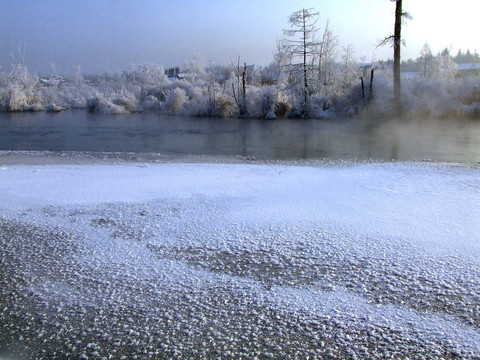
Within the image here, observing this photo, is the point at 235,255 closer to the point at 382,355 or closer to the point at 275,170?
the point at 382,355

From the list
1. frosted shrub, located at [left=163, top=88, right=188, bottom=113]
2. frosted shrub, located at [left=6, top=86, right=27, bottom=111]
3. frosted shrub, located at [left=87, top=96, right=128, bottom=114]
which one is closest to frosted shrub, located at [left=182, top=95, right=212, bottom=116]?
frosted shrub, located at [left=163, top=88, right=188, bottom=113]

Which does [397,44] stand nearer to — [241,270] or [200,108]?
[200,108]

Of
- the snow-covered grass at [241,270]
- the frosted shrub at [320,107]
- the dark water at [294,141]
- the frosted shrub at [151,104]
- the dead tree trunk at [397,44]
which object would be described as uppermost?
the dead tree trunk at [397,44]

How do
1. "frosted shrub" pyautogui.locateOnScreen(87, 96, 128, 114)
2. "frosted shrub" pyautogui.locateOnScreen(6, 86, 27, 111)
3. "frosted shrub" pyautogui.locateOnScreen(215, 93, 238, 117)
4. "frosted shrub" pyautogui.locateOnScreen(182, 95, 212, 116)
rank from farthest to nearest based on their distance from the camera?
"frosted shrub" pyautogui.locateOnScreen(6, 86, 27, 111)
"frosted shrub" pyautogui.locateOnScreen(87, 96, 128, 114)
"frosted shrub" pyautogui.locateOnScreen(182, 95, 212, 116)
"frosted shrub" pyautogui.locateOnScreen(215, 93, 238, 117)

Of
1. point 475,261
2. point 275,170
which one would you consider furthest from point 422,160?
point 475,261

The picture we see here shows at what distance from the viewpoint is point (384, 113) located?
63.1 ft

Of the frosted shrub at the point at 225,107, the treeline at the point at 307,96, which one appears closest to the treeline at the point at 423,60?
the treeline at the point at 307,96

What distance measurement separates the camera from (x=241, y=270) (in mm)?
3465

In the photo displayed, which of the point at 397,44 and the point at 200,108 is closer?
the point at 397,44

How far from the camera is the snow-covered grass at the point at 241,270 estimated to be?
2537 millimetres

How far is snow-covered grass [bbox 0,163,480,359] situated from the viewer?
2.54m

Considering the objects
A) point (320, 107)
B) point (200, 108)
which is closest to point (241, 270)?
point (320, 107)

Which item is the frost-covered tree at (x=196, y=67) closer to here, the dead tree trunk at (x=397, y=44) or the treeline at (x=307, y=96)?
the treeline at (x=307, y=96)

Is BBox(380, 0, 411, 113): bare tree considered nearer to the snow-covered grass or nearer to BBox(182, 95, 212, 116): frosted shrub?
BBox(182, 95, 212, 116): frosted shrub
